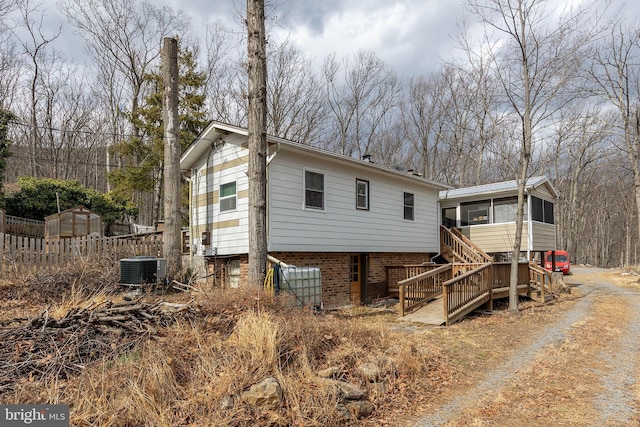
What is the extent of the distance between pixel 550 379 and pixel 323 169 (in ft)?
26.2

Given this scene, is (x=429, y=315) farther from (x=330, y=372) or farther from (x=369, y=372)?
(x=330, y=372)

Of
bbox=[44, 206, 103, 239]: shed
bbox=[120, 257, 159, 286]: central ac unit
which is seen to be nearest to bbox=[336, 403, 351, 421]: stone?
bbox=[120, 257, 159, 286]: central ac unit

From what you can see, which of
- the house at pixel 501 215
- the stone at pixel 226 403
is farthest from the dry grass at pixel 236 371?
the house at pixel 501 215

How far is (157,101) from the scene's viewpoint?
1898cm

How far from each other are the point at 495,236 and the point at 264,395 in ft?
49.8

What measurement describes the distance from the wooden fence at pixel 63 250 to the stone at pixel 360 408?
8.59 metres

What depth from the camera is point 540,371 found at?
5.98m

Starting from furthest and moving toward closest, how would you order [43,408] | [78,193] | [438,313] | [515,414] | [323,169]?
[78,193]
[323,169]
[438,313]
[515,414]
[43,408]

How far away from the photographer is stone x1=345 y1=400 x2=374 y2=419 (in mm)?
4367

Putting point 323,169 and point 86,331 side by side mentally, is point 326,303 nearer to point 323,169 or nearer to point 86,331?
point 323,169

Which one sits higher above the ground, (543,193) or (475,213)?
(543,193)

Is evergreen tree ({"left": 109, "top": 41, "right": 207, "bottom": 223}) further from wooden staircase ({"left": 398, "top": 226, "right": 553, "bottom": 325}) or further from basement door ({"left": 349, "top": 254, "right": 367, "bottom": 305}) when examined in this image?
wooden staircase ({"left": 398, "top": 226, "right": 553, "bottom": 325})

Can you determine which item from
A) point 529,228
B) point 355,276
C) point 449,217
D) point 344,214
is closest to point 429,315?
point 355,276

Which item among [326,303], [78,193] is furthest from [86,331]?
[78,193]
